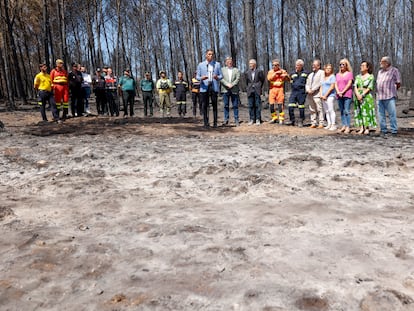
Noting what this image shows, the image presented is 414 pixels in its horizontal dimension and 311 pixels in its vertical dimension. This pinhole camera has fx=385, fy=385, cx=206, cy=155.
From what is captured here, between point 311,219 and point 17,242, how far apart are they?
229 centimetres

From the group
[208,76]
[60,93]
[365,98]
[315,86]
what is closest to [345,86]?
[365,98]

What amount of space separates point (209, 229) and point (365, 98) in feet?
20.2

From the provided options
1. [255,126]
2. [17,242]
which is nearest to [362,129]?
[255,126]

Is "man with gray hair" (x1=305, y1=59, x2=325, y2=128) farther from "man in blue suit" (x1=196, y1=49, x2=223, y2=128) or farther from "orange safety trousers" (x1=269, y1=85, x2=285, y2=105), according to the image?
"man in blue suit" (x1=196, y1=49, x2=223, y2=128)

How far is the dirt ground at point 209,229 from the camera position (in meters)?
2.08

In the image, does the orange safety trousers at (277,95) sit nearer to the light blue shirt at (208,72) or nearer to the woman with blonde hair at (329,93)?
the woman with blonde hair at (329,93)

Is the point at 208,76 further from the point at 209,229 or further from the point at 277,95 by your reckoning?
the point at 209,229

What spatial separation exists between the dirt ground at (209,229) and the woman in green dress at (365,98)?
186 centimetres

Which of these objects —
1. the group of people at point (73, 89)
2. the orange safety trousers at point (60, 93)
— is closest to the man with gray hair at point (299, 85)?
the group of people at point (73, 89)

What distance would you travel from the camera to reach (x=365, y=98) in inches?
313

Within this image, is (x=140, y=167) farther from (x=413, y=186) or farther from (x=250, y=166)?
(x=413, y=186)

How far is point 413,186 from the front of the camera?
408 centimetres

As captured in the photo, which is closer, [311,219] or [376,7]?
[311,219]

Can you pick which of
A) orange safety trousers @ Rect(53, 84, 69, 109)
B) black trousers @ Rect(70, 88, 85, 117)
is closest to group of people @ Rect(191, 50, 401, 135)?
orange safety trousers @ Rect(53, 84, 69, 109)
